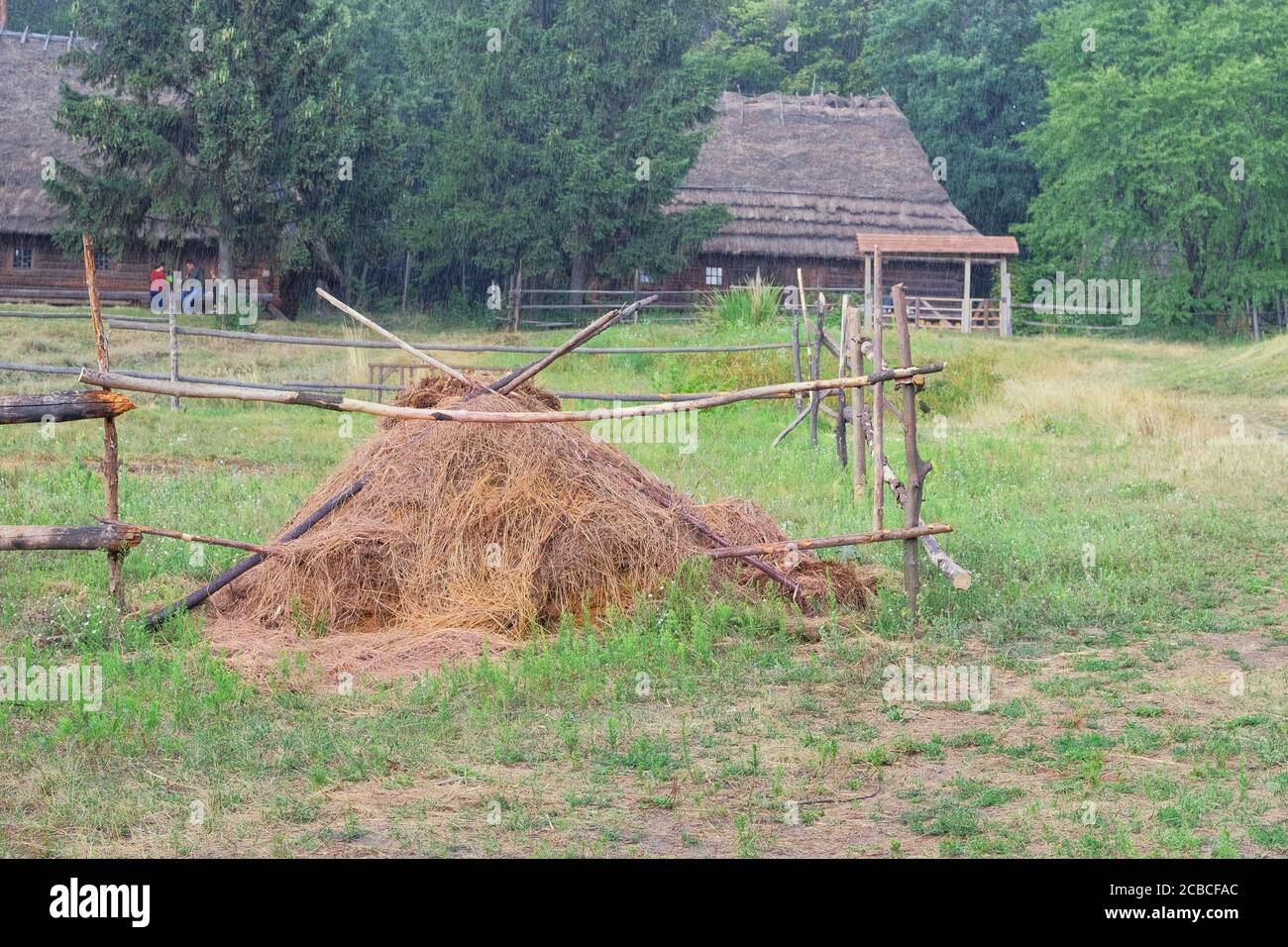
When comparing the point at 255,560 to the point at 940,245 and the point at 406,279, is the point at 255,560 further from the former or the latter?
the point at 406,279

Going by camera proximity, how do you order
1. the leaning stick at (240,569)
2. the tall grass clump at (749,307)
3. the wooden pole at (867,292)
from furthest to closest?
the wooden pole at (867,292)
the tall grass clump at (749,307)
the leaning stick at (240,569)

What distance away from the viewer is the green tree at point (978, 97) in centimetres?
3634

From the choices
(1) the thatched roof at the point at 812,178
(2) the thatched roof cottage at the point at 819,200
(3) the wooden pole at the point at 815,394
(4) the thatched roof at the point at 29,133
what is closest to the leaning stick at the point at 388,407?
(3) the wooden pole at the point at 815,394

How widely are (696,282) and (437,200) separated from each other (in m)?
6.80

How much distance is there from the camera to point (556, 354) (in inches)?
284

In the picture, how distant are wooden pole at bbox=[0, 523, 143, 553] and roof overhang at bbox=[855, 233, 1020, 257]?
23832 mm

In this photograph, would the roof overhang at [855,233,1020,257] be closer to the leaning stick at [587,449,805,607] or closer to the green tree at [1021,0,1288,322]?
the green tree at [1021,0,1288,322]

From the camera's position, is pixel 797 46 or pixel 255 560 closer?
pixel 255 560

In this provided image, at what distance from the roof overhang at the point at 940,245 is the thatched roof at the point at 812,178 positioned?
2.16 meters

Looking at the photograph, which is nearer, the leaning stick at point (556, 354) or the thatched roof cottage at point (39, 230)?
the leaning stick at point (556, 354)

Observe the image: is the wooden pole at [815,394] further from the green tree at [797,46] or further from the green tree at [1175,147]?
the green tree at [797,46]

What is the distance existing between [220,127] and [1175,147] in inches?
776

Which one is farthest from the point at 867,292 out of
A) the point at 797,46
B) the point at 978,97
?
the point at 797,46
